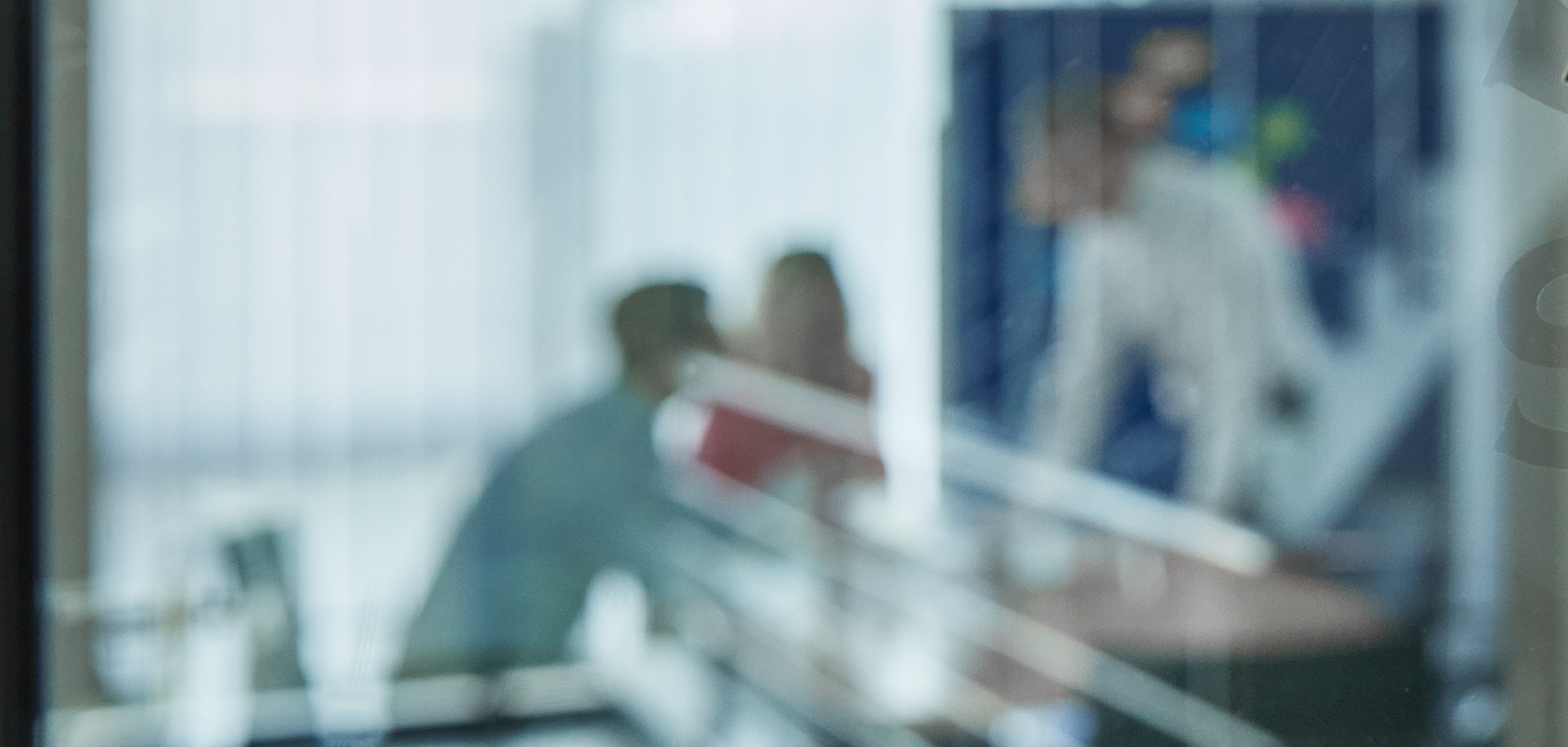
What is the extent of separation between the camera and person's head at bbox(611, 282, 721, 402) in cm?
113

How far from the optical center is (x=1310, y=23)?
128 centimetres

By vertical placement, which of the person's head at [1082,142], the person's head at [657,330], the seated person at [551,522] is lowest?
the seated person at [551,522]

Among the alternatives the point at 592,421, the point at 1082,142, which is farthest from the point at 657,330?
the point at 1082,142

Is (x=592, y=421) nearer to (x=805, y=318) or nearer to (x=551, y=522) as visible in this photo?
(x=551, y=522)

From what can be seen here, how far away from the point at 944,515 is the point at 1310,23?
2.02ft

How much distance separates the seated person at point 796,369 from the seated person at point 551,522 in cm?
6

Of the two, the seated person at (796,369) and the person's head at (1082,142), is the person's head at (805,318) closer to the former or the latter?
the seated person at (796,369)

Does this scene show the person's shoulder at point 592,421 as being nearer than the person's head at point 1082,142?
Yes

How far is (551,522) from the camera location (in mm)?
1143

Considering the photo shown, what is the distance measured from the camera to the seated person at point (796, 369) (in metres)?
1.16

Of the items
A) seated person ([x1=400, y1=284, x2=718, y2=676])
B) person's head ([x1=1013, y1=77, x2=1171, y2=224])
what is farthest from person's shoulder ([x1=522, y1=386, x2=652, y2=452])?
person's head ([x1=1013, y1=77, x2=1171, y2=224])

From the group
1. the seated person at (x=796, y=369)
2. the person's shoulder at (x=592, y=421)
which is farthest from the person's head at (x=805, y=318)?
the person's shoulder at (x=592, y=421)

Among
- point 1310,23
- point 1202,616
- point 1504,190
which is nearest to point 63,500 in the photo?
point 1202,616

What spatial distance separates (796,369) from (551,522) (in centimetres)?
26
